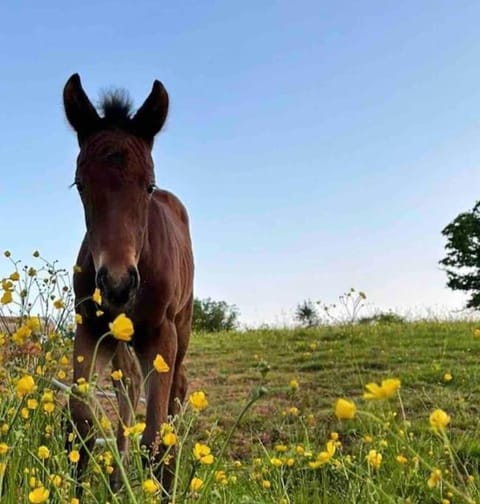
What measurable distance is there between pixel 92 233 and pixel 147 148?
0.67 metres

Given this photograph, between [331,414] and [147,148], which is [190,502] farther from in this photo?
[331,414]

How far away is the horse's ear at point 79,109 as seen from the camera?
3.38m

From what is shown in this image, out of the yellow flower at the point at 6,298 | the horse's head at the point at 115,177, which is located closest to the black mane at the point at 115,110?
the horse's head at the point at 115,177

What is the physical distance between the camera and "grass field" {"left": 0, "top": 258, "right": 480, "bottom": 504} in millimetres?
1495

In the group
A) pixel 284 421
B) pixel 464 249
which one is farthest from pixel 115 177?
pixel 464 249

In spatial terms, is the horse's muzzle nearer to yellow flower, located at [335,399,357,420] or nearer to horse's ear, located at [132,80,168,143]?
horse's ear, located at [132,80,168,143]

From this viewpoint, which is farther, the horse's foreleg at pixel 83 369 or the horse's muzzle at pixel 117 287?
the horse's foreleg at pixel 83 369

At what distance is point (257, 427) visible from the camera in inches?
198

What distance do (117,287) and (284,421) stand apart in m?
1.90

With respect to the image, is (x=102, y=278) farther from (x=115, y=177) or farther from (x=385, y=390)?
(x=385, y=390)

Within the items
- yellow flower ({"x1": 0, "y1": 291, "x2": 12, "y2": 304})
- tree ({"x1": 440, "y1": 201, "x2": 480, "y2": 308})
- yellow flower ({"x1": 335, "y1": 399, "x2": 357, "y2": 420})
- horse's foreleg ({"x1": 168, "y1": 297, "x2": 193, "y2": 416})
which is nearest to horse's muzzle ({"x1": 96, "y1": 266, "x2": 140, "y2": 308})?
yellow flower ({"x1": 0, "y1": 291, "x2": 12, "y2": 304})

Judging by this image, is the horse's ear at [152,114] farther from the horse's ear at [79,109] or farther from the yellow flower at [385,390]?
the yellow flower at [385,390]

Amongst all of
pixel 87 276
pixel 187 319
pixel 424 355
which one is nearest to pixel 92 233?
pixel 87 276

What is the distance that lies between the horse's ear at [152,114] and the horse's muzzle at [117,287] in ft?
3.63
